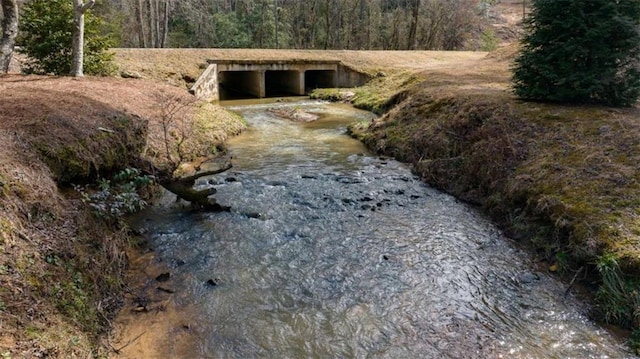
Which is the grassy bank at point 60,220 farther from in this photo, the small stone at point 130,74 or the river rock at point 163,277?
the small stone at point 130,74

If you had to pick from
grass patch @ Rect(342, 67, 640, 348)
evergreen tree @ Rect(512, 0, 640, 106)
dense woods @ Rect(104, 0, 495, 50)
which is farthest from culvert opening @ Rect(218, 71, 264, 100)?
evergreen tree @ Rect(512, 0, 640, 106)

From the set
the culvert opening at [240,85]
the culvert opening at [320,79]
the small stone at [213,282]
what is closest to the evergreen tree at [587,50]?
the small stone at [213,282]

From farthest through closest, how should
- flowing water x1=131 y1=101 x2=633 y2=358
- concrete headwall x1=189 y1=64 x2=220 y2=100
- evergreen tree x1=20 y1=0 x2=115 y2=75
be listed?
concrete headwall x1=189 y1=64 x2=220 y2=100
evergreen tree x1=20 y1=0 x2=115 y2=75
flowing water x1=131 y1=101 x2=633 y2=358

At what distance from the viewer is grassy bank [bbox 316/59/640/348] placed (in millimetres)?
4840

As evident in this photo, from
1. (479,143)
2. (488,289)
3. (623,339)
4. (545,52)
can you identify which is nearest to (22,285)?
(488,289)

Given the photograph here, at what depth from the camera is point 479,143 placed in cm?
854

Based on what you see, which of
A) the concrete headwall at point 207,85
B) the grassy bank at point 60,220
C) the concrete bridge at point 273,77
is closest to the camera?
the grassy bank at point 60,220

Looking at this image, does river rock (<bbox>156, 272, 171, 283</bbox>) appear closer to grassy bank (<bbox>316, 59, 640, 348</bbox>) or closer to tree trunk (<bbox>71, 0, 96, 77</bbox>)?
grassy bank (<bbox>316, 59, 640, 348</bbox>)

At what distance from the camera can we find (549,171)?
6.66 metres

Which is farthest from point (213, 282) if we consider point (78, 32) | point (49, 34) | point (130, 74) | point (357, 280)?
point (130, 74)

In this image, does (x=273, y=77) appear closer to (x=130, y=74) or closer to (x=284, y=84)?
(x=284, y=84)

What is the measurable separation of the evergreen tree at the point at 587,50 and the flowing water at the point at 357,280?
3846 mm

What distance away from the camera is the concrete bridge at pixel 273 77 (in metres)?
21.1

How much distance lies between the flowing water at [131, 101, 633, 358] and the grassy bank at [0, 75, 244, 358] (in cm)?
88
